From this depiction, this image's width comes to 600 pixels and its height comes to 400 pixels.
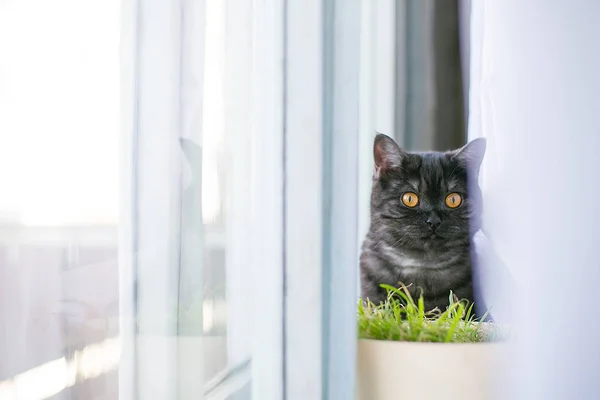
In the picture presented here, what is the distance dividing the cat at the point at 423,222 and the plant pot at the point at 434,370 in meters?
0.21

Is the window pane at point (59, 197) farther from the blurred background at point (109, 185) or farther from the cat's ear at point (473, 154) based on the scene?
→ the cat's ear at point (473, 154)

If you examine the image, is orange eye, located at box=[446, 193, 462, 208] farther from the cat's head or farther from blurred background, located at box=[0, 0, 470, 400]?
blurred background, located at box=[0, 0, 470, 400]

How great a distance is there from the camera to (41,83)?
50 cm

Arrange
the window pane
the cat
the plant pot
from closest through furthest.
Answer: the window pane
the plant pot
the cat

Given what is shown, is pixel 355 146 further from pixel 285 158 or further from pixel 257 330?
pixel 257 330

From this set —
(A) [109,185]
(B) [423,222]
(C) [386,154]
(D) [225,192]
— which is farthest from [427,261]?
(A) [109,185]

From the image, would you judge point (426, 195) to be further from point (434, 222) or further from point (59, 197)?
point (59, 197)

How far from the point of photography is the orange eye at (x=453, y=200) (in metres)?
0.96

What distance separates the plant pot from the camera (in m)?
0.67

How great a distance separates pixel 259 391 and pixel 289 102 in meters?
0.35

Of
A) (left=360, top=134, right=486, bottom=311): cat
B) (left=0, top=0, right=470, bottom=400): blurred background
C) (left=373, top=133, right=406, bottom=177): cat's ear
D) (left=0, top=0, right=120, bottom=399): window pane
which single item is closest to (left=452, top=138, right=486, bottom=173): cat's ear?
(left=360, top=134, right=486, bottom=311): cat

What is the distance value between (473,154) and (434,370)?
441 millimetres

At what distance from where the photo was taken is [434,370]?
67 centimetres

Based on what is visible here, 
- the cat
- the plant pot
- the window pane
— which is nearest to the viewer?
the window pane
